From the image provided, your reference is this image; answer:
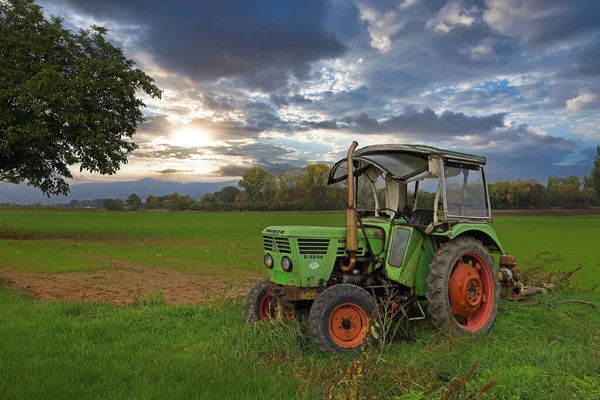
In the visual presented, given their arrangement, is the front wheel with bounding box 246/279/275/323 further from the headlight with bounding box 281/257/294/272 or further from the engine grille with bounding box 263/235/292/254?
the headlight with bounding box 281/257/294/272

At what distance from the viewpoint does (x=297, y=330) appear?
5.35 metres

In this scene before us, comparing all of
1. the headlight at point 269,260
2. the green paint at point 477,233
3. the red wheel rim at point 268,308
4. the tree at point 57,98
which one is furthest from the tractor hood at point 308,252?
the tree at point 57,98

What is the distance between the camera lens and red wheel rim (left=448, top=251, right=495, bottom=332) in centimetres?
605

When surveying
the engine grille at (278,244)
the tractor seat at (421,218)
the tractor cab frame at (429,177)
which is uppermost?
the tractor cab frame at (429,177)

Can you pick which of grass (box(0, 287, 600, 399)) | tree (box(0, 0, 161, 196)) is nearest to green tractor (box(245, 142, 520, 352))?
grass (box(0, 287, 600, 399))

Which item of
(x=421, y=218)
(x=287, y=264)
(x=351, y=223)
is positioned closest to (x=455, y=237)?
(x=421, y=218)

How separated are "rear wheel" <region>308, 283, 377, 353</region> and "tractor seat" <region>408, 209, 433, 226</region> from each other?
1.75 meters

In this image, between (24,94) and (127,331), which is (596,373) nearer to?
(127,331)

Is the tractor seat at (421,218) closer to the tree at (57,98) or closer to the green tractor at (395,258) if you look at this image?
the green tractor at (395,258)

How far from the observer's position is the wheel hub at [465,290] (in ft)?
19.8

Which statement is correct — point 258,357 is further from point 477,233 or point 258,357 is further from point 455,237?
point 477,233

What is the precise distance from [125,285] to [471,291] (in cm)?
834

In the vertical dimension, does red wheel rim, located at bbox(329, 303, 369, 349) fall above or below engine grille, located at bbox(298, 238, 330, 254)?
below

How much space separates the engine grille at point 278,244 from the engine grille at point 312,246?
0.54 ft
